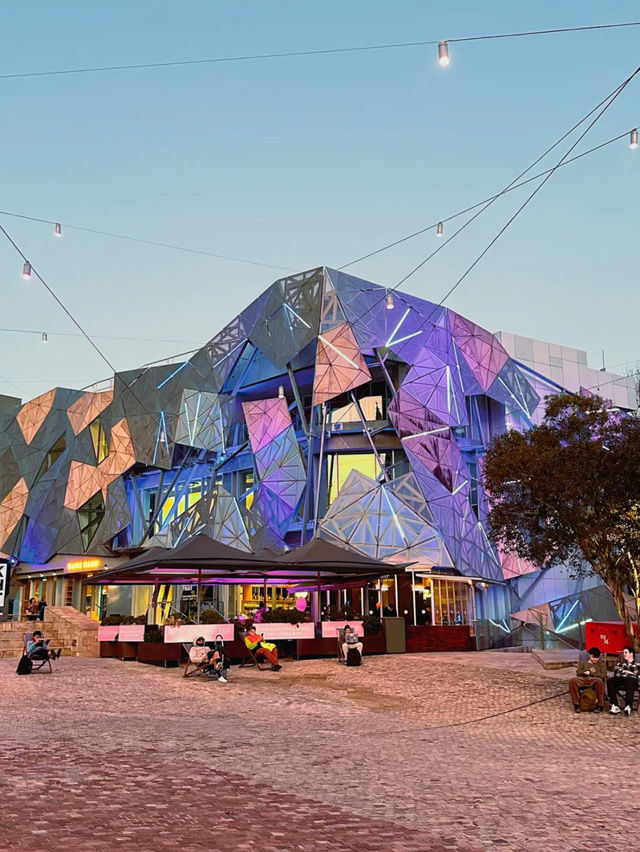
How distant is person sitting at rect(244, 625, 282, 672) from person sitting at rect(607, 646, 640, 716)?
8.61 m

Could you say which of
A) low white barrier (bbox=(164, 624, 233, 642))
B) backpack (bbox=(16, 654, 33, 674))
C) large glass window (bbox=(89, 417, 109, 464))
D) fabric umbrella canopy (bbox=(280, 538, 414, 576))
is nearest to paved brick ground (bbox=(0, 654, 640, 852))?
Answer: backpack (bbox=(16, 654, 33, 674))

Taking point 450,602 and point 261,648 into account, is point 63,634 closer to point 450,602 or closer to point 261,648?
point 261,648

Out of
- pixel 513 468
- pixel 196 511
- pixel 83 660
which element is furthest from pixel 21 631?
pixel 513 468

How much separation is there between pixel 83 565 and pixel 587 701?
36809 millimetres

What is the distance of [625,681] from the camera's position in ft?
48.1

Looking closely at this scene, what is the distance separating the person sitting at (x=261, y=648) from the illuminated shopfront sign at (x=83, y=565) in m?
25.6

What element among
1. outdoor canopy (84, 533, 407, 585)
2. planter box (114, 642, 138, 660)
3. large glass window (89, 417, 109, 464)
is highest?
large glass window (89, 417, 109, 464)

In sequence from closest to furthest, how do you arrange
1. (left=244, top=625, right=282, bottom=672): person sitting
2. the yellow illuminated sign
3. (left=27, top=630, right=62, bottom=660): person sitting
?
(left=27, top=630, right=62, bottom=660): person sitting < (left=244, top=625, right=282, bottom=672): person sitting < the yellow illuminated sign

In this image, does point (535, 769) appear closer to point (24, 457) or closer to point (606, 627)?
point (606, 627)

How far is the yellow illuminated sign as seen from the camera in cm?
4538

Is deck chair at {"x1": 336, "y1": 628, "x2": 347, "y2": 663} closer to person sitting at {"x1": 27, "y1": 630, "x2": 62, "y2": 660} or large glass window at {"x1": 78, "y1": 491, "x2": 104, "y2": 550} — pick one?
person sitting at {"x1": 27, "y1": 630, "x2": 62, "y2": 660}

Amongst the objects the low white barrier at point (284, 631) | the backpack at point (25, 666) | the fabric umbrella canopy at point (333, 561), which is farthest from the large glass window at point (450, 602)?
the backpack at point (25, 666)

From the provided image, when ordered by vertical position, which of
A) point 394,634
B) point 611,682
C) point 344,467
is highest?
point 344,467

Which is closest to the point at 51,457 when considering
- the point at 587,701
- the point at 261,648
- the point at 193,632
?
the point at 193,632
